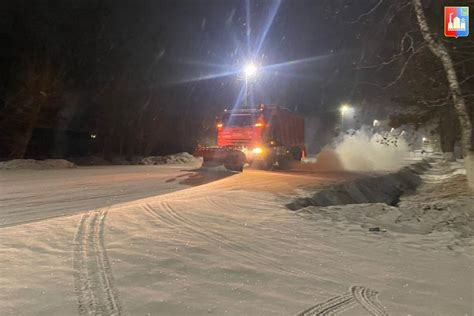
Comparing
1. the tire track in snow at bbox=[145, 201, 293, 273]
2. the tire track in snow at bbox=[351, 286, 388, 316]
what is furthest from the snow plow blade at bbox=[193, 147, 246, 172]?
the tire track in snow at bbox=[351, 286, 388, 316]

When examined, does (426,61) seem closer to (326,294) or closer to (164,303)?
(326,294)

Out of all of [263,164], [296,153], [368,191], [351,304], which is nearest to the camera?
[351,304]

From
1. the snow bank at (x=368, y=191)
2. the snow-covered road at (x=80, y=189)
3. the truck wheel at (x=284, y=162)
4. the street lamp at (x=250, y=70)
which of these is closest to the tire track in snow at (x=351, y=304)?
the snow bank at (x=368, y=191)

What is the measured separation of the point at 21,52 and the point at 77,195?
2174 centimetres

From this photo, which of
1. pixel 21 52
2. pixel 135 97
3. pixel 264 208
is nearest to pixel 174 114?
pixel 135 97

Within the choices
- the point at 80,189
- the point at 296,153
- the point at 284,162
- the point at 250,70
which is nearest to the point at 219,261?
the point at 80,189

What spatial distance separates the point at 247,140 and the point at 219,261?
15125mm

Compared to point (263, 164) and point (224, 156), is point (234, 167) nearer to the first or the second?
point (224, 156)

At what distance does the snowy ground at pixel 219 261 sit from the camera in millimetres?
4254

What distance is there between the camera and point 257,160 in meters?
20.8

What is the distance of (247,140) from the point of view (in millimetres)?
20500

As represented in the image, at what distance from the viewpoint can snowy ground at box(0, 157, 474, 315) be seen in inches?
167

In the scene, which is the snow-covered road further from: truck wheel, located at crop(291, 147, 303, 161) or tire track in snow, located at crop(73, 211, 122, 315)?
truck wheel, located at crop(291, 147, 303, 161)

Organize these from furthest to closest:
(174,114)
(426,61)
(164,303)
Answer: (174,114) < (426,61) < (164,303)
